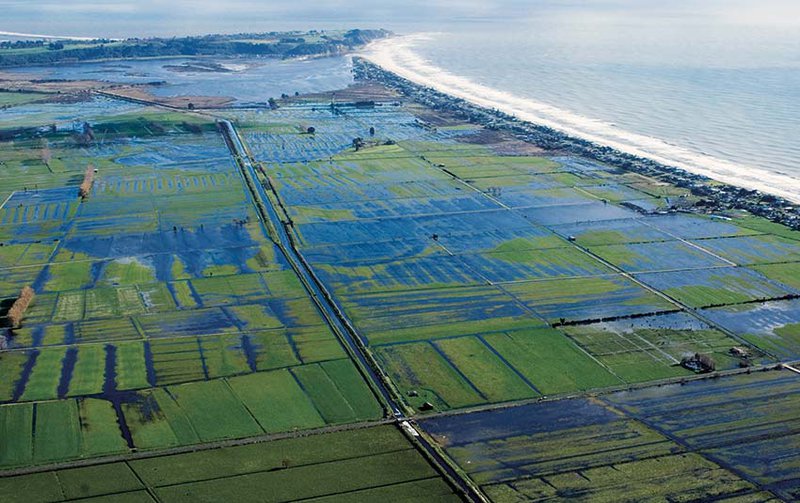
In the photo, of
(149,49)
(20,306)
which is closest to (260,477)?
(20,306)

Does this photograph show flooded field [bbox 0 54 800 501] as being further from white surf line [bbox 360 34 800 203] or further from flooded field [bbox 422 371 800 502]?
white surf line [bbox 360 34 800 203]

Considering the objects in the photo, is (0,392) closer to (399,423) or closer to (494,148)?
(399,423)

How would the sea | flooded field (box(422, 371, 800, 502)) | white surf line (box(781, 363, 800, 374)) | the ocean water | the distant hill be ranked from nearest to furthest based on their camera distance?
flooded field (box(422, 371, 800, 502)) < white surf line (box(781, 363, 800, 374)) < the sea < the ocean water < the distant hill

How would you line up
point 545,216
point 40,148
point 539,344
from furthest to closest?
point 40,148 < point 545,216 < point 539,344

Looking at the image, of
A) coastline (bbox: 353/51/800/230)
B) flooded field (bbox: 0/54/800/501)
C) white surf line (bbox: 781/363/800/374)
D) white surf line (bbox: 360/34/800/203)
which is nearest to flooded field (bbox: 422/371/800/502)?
flooded field (bbox: 0/54/800/501)

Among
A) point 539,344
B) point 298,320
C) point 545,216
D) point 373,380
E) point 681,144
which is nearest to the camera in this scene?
point 373,380

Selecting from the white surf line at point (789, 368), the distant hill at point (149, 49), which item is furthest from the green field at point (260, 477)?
the distant hill at point (149, 49)

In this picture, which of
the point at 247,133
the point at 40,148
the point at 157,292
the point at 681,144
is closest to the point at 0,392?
the point at 157,292

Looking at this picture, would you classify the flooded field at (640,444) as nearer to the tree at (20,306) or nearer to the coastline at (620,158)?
the tree at (20,306)
